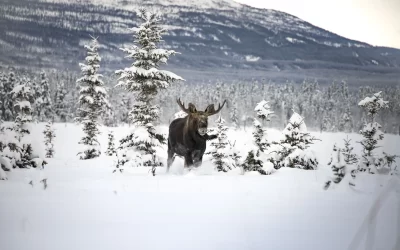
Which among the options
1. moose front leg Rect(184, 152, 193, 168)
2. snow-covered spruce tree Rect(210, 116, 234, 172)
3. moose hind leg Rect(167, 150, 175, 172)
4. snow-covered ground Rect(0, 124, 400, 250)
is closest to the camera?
snow-covered ground Rect(0, 124, 400, 250)

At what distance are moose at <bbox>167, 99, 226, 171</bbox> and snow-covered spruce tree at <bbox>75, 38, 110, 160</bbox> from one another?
37.7 feet

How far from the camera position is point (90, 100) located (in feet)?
66.7

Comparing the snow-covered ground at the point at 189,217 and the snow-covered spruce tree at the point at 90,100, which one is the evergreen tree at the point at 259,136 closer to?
the snow-covered ground at the point at 189,217

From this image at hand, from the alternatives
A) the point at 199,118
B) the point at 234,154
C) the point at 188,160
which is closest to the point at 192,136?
the point at 188,160

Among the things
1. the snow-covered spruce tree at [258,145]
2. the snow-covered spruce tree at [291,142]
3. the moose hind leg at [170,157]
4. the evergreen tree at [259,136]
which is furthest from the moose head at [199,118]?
the snow-covered spruce tree at [291,142]

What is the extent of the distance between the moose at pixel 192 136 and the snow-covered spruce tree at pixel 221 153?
8.97ft

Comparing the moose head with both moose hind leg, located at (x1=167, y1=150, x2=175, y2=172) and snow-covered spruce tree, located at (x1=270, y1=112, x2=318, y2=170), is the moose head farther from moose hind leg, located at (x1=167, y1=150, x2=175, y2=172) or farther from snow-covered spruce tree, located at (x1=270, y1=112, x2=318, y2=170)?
snow-covered spruce tree, located at (x1=270, y1=112, x2=318, y2=170)

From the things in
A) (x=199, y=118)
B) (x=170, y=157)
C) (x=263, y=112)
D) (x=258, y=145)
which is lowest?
(x=170, y=157)

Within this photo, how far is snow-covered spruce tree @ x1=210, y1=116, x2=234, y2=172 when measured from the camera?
37.9ft

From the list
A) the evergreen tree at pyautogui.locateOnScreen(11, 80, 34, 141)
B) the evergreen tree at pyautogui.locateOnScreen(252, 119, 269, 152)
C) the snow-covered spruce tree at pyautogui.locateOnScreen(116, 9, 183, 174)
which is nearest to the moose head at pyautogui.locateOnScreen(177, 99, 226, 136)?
the evergreen tree at pyautogui.locateOnScreen(252, 119, 269, 152)

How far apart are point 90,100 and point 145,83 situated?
8.62m

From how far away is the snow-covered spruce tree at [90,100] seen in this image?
19953 millimetres

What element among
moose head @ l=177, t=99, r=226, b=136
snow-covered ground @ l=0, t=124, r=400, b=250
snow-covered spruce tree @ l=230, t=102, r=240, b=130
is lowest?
snow-covered spruce tree @ l=230, t=102, r=240, b=130

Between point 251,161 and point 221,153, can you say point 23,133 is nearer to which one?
point 251,161
